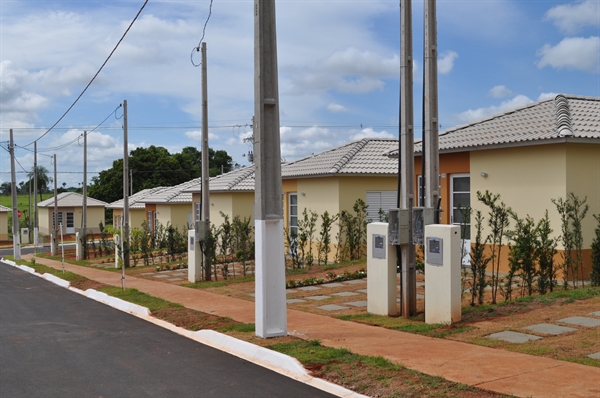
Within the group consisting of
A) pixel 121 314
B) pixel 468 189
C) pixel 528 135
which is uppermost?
pixel 528 135

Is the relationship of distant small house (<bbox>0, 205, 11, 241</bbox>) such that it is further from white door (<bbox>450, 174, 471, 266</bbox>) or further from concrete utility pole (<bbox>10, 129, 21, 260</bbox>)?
white door (<bbox>450, 174, 471, 266</bbox>)

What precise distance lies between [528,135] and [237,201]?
18.0 meters

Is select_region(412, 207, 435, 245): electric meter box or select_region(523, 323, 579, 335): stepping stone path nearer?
select_region(523, 323, 579, 335): stepping stone path

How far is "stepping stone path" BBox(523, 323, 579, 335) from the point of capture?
30.9ft

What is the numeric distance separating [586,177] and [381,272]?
653cm

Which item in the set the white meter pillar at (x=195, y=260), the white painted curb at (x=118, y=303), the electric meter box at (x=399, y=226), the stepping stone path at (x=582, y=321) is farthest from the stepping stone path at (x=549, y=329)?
the white meter pillar at (x=195, y=260)

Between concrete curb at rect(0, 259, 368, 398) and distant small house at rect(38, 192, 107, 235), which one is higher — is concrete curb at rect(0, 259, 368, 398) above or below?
below

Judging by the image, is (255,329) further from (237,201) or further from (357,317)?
(237,201)

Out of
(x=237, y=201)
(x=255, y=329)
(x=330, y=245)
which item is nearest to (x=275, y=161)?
(x=255, y=329)

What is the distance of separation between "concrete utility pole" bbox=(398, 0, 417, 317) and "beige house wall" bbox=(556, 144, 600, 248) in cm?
550

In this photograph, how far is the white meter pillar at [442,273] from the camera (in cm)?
1023

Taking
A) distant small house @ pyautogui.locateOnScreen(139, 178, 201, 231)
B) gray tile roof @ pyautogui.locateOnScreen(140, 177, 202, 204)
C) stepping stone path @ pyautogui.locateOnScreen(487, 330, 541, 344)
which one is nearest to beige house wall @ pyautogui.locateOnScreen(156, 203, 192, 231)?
distant small house @ pyautogui.locateOnScreen(139, 178, 201, 231)

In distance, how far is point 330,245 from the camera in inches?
952

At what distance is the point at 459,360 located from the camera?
317 inches
